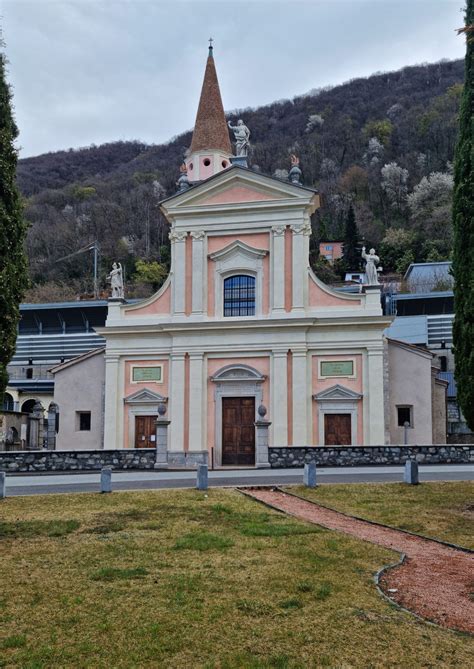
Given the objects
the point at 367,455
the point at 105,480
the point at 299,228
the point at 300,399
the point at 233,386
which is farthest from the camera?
the point at 299,228

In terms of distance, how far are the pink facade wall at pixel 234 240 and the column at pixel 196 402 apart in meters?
2.23

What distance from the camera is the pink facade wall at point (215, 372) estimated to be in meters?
29.1

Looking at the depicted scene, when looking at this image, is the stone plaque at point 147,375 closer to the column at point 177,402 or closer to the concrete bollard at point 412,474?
the column at point 177,402

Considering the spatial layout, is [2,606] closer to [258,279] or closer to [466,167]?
[466,167]

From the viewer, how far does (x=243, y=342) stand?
2930cm

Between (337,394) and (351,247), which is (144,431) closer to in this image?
(337,394)

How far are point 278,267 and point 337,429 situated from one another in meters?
7.22

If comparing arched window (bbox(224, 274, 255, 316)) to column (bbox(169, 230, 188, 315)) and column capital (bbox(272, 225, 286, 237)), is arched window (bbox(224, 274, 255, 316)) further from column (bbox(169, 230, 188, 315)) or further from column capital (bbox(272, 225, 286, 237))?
column capital (bbox(272, 225, 286, 237))

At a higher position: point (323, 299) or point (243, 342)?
point (323, 299)

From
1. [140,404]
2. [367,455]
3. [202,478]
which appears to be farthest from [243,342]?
[202,478]

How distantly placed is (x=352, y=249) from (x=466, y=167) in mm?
59657

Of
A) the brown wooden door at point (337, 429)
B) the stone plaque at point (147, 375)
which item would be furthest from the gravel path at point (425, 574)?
the stone plaque at point (147, 375)

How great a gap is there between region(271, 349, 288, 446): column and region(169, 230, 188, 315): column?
479 cm

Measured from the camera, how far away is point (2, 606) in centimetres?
759
